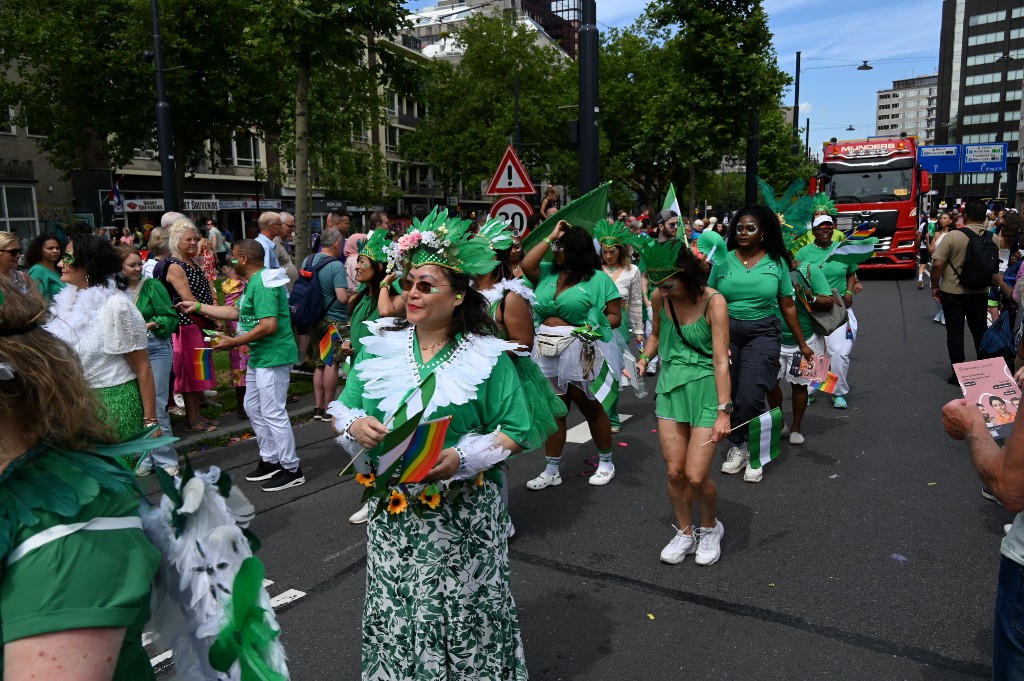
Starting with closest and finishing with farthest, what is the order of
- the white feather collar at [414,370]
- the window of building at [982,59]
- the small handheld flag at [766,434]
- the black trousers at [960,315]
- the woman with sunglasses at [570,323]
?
the white feather collar at [414,370] → the small handheld flag at [766,434] → the woman with sunglasses at [570,323] → the black trousers at [960,315] → the window of building at [982,59]

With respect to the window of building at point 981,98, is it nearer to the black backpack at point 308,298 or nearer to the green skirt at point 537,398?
the black backpack at point 308,298

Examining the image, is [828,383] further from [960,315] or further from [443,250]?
[443,250]

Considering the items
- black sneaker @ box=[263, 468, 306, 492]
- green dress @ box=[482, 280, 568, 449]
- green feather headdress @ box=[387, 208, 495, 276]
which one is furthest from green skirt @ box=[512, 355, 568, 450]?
black sneaker @ box=[263, 468, 306, 492]

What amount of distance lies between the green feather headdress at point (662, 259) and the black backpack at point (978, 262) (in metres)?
5.62

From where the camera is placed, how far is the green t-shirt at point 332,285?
7664 millimetres

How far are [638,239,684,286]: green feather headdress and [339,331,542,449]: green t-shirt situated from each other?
1632mm

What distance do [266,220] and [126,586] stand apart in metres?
8.34

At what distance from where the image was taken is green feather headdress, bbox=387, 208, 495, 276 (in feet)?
9.12

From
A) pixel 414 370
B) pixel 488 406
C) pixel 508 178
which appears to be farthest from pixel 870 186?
pixel 414 370

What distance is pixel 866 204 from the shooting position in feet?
66.0

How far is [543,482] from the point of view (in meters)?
5.63

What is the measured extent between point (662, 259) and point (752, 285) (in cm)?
159

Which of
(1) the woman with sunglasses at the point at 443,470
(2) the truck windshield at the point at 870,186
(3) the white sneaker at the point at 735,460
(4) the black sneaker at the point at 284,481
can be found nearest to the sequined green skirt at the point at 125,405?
(4) the black sneaker at the point at 284,481

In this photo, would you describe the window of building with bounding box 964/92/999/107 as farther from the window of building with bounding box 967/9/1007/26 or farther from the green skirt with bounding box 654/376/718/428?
the green skirt with bounding box 654/376/718/428
